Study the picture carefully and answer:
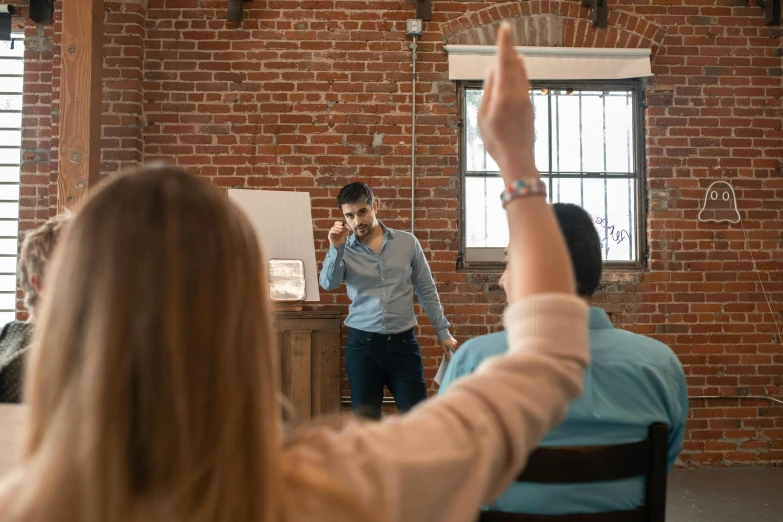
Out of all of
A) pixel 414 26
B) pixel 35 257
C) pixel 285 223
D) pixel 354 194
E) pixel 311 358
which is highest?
pixel 414 26

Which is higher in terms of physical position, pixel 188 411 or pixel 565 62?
pixel 565 62

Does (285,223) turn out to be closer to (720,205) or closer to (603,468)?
(720,205)

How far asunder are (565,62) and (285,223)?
6.82 feet

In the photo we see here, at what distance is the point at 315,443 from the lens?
A: 0.57 metres

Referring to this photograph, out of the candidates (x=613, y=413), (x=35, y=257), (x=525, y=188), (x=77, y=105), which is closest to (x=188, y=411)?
(x=525, y=188)

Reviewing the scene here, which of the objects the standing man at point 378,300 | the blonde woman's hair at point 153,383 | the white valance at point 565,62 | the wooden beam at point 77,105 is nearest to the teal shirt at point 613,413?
the blonde woman's hair at point 153,383

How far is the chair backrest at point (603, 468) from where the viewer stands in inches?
47.6

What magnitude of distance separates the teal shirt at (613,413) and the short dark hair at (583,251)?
180mm

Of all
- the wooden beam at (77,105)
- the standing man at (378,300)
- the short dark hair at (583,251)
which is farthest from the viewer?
the standing man at (378,300)

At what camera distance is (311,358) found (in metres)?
4.03

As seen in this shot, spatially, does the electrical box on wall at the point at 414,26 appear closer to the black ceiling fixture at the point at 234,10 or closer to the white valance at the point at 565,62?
the white valance at the point at 565,62

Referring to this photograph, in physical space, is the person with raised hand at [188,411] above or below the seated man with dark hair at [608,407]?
above

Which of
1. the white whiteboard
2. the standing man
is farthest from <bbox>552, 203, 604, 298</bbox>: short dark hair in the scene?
the white whiteboard

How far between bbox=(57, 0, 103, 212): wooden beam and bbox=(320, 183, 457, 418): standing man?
1.24m
